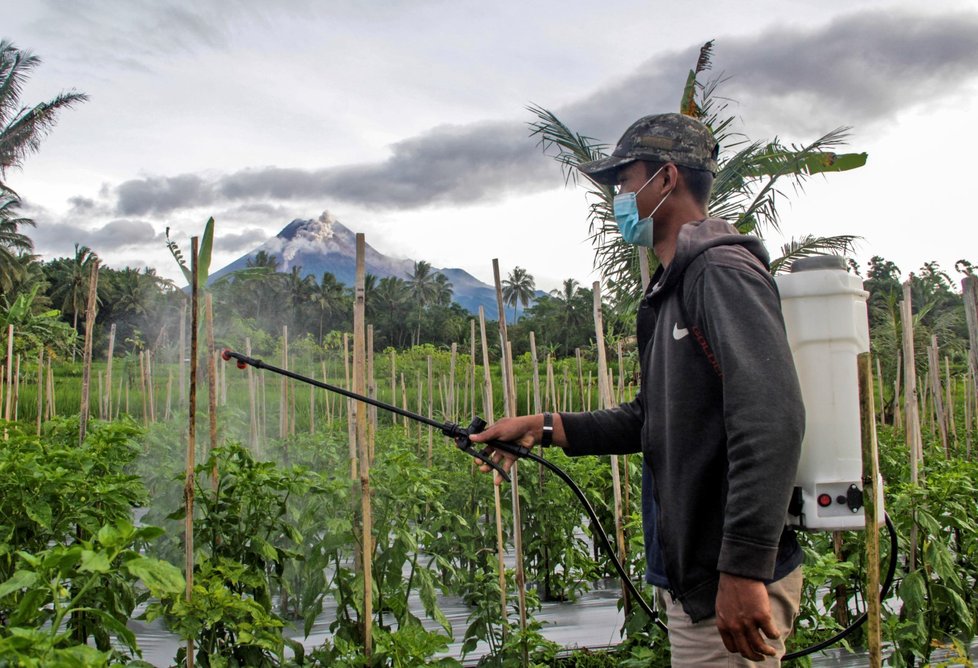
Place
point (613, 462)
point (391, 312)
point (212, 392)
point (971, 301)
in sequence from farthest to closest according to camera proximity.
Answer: point (391, 312)
point (971, 301)
point (613, 462)
point (212, 392)

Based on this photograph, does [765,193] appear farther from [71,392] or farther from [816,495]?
[71,392]

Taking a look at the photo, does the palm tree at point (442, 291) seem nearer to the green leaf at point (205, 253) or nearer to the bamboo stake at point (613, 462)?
the bamboo stake at point (613, 462)

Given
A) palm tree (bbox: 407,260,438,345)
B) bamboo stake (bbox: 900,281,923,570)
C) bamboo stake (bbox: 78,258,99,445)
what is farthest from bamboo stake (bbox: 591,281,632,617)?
palm tree (bbox: 407,260,438,345)

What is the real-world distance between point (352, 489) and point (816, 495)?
80.0 inches

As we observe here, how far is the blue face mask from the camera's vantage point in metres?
1.88

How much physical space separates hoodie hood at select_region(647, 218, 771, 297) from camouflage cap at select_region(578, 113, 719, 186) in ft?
0.68

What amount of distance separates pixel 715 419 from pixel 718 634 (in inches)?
16.6

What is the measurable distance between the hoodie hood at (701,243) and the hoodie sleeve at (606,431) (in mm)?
511

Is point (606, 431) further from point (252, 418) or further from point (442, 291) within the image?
point (442, 291)

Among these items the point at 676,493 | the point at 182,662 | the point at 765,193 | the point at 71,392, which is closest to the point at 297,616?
the point at 182,662

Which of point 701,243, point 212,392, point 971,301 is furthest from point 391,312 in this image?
point 701,243

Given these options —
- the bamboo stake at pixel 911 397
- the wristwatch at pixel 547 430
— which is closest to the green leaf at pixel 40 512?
the wristwatch at pixel 547 430

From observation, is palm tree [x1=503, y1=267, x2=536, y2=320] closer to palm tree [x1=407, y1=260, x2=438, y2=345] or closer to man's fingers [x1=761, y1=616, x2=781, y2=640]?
palm tree [x1=407, y1=260, x2=438, y2=345]

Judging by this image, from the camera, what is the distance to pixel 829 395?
5.10ft
